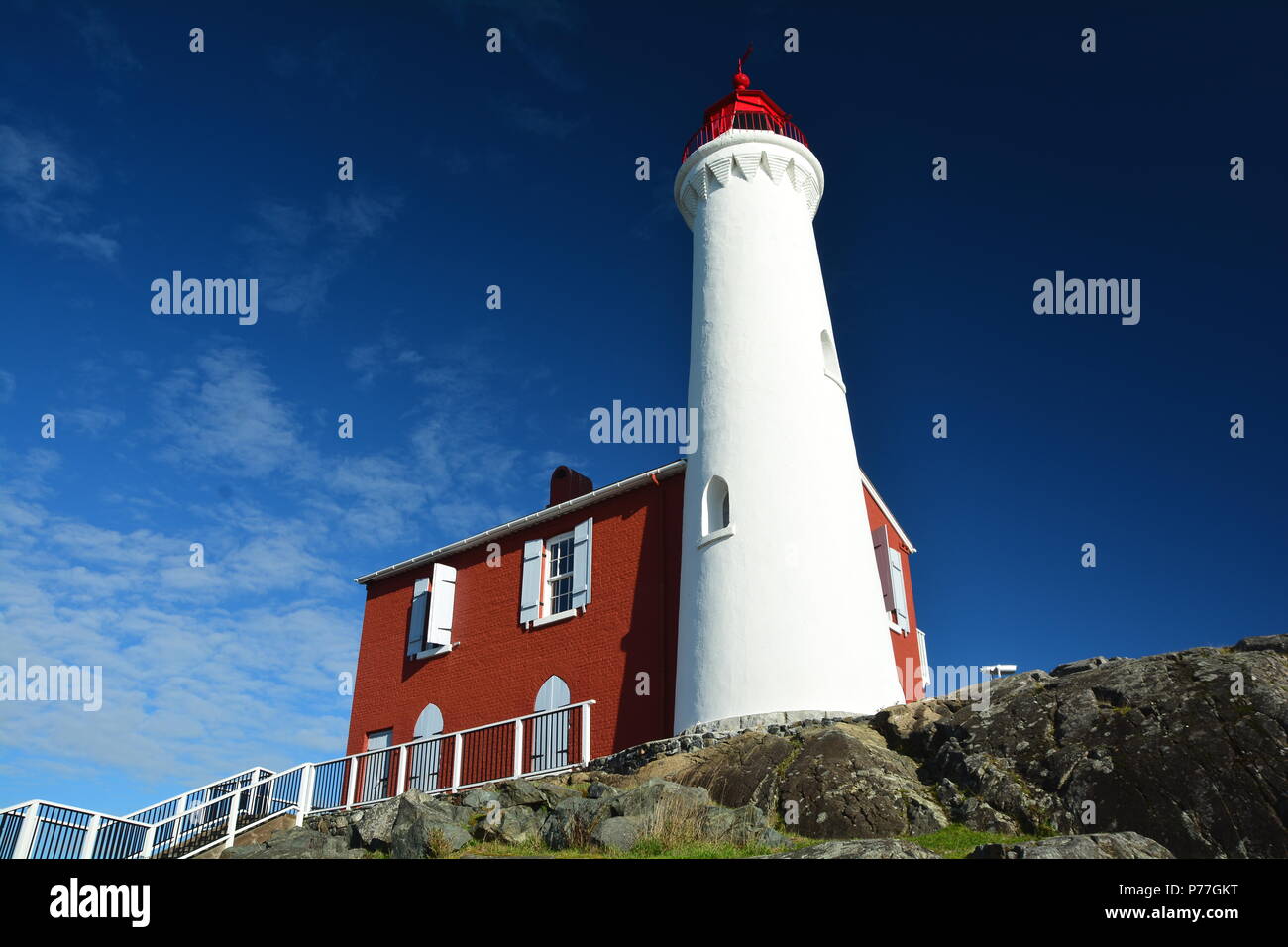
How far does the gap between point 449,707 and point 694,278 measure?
11010 mm

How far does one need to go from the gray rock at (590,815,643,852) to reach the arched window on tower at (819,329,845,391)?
35.2 ft

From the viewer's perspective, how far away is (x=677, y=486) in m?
18.6

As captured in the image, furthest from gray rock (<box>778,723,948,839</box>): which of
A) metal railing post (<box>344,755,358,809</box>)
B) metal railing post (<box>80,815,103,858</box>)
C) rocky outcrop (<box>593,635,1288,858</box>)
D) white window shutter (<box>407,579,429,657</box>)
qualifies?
white window shutter (<box>407,579,429,657</box>)

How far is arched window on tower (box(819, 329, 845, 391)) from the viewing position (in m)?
18.5

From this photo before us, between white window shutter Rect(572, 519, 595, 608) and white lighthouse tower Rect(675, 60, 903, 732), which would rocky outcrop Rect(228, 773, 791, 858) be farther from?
white window shutter Rect(572, 519, 595, 608)

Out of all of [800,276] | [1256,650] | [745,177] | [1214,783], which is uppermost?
[745,177]

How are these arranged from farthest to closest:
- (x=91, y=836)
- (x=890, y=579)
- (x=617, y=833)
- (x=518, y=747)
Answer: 1. (x=890, y=579)
2. (x=518, y=747)
3. (x=91, y=836)
4. (x=617, y=833)

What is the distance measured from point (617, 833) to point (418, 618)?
13.4 metres

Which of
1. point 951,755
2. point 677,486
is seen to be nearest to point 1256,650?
point 951,755

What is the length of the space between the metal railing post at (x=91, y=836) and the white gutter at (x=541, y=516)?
948 centimetres

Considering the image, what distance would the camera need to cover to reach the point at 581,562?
19484 mm

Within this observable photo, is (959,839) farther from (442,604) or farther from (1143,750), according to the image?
(442,604)

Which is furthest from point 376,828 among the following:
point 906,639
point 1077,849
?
point 906,639
